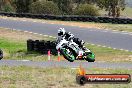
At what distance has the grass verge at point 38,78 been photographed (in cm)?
1781

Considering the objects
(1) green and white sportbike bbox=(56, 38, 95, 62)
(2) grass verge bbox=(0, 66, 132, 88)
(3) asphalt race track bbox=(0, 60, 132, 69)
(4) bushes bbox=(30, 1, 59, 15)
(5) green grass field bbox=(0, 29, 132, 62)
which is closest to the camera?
(1) green and white sportbike bbox=(56, 38, 95, 62)

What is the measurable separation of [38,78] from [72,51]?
40.4 feet

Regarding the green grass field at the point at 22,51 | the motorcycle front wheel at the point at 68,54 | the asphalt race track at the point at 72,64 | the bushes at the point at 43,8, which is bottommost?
the bushes at the point at 43,8

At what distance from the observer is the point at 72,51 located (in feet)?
24.0

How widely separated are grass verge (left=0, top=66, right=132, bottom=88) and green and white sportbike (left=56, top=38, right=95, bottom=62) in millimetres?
10216

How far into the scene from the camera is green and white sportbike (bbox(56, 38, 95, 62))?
7.15 metres

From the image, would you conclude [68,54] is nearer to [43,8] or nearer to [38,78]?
[38,78]

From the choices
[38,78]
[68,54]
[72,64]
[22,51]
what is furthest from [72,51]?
[22,51]

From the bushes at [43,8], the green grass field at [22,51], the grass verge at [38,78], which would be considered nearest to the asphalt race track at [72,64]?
the green grass field at [22,51]

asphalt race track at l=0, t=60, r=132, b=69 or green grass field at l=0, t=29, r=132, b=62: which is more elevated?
asphalt race track at l=0, t=60, r=132, b=69

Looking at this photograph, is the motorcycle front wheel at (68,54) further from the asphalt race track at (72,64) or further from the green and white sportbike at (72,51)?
the asphalt race track at (72,64)

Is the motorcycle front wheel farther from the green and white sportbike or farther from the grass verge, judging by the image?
the grass verge

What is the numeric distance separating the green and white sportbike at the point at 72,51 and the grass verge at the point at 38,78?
10.2 meters

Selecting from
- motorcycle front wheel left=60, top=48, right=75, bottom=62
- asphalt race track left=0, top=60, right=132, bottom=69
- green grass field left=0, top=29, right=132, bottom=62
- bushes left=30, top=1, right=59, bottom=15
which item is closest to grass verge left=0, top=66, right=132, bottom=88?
green grass field left=0, top=29, right=132, bottom=62
